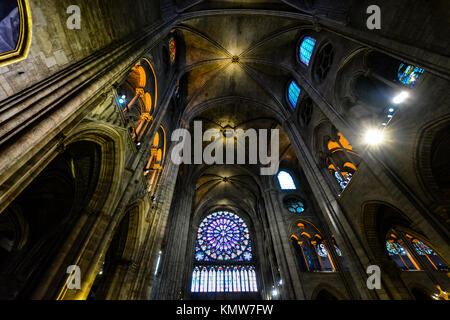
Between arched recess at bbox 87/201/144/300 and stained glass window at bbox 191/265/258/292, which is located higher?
stained glass window at bbox 191/265/258/292

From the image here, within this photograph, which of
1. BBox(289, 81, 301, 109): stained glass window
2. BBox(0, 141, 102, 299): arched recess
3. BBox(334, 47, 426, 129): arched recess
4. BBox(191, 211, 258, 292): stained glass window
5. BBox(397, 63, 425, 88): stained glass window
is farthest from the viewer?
BBox(191, 211, 258, 292): stained glass window

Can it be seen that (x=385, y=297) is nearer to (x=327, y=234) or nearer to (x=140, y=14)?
(x=327, y=234)

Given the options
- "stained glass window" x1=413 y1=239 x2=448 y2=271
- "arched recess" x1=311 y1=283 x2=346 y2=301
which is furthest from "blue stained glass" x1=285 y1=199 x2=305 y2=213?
"stained glass window" x1=413 y1=239 x2=448 y2=271

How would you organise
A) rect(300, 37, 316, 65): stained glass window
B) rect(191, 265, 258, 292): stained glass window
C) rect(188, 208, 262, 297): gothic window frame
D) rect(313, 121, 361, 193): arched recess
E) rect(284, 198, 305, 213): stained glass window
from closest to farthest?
rect(313, 121, 361, 193): arched recess
rect(300, 37, 316, 65): stained glass window
rect(284, 198, 305, 213): stained glass window
rect(188, 208, 262, 297): gothic window frame
rect(191, 265, 258, 292): stained glass window

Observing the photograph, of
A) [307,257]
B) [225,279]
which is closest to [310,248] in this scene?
[307,257]

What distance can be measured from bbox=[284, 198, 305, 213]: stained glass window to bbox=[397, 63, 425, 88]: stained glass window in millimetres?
11212

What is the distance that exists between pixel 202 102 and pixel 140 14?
8.79 m

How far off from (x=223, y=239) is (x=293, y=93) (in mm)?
17090

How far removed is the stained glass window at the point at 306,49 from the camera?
1139 centimetres

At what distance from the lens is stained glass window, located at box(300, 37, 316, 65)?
11.4 m

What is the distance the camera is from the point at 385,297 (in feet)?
19.9

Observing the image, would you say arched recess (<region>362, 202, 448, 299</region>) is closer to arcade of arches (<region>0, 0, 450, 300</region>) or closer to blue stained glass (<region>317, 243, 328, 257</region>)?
arcade of arches (<region>0, 0, 450, 300</region>)

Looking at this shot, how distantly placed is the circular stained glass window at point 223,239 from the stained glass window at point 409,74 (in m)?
19.9
